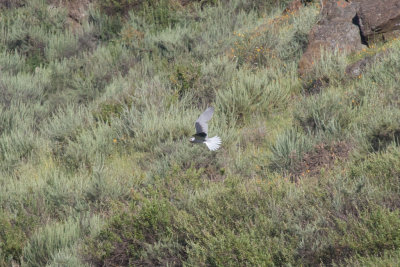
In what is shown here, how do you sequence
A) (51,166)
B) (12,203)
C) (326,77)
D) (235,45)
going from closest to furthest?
1. (12,203)
2. (51,166)
3. (326,77)
4. (235,45)

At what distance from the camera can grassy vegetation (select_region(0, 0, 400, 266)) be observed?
13.8 feet

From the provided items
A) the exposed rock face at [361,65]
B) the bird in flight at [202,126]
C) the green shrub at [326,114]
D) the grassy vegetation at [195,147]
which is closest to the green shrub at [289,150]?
the grassy vegetation at [195,147]

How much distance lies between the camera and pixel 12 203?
5.92 m

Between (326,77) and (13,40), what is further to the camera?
(13,40)

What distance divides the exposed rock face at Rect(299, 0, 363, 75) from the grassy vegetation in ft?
0.84

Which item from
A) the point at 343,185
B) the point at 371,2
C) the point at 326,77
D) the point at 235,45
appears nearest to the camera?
the point at 343,185

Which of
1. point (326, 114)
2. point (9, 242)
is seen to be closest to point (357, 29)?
point (326, 114)

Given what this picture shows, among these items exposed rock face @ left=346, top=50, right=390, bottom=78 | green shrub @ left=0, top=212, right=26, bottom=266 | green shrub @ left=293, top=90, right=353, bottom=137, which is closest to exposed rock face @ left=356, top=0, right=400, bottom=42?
exposed rock face @ left=346, top=50, right=390, bottom=78

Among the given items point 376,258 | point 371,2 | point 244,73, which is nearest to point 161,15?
point 244,73

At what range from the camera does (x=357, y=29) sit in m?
9.08

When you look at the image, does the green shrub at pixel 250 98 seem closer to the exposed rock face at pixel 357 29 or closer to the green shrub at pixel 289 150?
the exposed rock face at pixel 357 29

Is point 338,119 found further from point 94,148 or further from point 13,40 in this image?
point 13,40

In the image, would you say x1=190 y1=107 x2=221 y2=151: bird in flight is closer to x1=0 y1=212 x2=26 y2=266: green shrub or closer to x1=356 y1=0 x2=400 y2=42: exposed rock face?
x1=0 y1=212 x2=26 y2=266: green shrub

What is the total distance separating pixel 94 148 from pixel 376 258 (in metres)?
4.70
